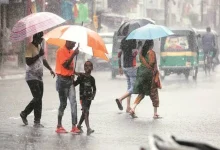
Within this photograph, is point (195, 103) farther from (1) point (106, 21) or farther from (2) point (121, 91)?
(1) point (106, 21)

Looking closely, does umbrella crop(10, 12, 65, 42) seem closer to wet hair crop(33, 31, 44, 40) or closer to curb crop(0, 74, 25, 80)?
wet hair crop(33, 31, 44, 40)

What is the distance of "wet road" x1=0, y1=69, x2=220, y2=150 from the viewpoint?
10.1 m

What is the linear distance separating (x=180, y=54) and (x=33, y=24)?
16.7m

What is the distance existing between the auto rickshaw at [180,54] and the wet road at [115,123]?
6.59 m

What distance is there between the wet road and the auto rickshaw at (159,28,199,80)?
6.59 m

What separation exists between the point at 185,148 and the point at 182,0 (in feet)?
250

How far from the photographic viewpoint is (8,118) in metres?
13.4

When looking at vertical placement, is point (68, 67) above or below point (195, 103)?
above

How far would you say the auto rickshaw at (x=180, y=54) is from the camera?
89.0 feet

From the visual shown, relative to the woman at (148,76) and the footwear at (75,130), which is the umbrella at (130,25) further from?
the footwear at (75,130)

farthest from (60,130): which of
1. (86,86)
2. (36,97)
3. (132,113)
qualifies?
(132,113)

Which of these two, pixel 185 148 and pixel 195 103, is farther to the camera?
pixel 195 103

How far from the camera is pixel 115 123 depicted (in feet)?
41.5

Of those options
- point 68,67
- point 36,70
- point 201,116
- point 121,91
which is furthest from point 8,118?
point 121,91
